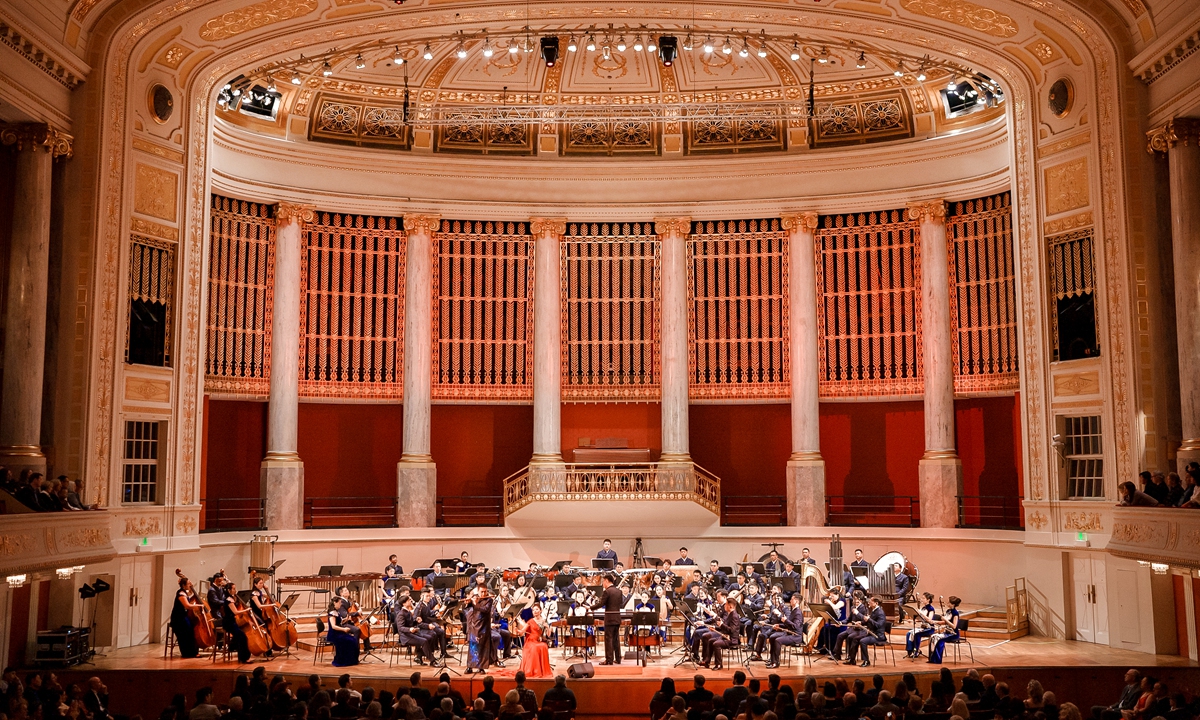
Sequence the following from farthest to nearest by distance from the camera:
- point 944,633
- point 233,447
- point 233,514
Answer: point 233,447 < point 233,514 < point 944,633

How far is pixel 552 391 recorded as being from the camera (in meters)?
23.7

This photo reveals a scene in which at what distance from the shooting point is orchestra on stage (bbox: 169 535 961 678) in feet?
52.0

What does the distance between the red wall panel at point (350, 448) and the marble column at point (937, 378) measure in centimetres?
1083

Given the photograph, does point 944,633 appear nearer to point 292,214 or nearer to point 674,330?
point 674,330

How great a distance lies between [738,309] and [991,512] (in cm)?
656

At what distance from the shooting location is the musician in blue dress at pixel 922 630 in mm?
15789

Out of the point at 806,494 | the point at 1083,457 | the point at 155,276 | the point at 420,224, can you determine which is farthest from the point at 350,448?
the point at 1083,457

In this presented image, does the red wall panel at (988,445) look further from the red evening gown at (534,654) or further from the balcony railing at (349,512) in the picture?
the balcony railing at (349,512)

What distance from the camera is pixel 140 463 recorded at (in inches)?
713

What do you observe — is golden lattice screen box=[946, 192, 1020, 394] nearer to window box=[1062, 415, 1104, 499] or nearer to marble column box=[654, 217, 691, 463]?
window box=[1062, 415, 1104, 499]

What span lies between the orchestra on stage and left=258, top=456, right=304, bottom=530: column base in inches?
140

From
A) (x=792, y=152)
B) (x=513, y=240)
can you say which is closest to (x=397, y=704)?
(x=513, y=240)

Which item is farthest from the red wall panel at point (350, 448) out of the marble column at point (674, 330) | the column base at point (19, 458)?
the column base at point (19, 458)

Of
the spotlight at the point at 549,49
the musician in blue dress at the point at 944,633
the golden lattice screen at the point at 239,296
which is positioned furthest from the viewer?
the golden lattice screen at the point at 239,296
